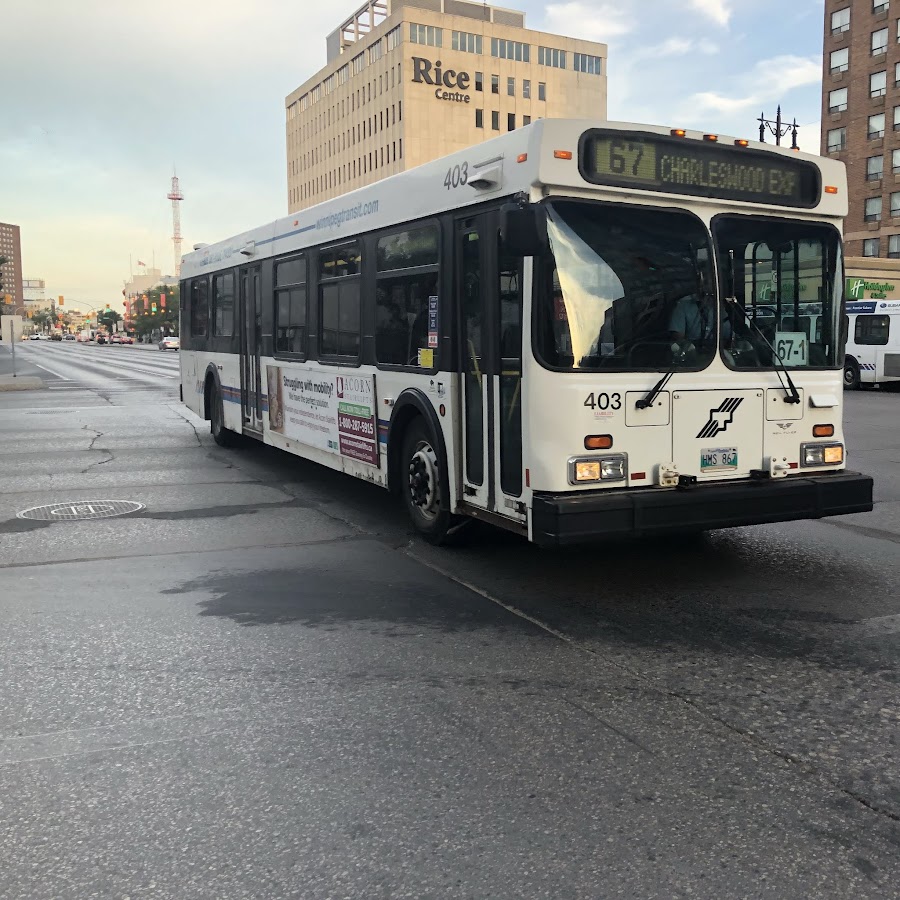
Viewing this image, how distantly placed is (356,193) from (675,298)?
12.0 ft

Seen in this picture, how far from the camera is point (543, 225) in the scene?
223 inches

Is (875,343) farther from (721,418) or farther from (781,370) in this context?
(721,418)

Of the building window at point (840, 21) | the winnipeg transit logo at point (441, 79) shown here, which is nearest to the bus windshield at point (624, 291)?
the building window at point (840, 21)

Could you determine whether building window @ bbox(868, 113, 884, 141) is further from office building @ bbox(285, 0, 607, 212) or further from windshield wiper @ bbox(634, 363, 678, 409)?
windshield wiper @ bbox(634, 363, 678, 409)

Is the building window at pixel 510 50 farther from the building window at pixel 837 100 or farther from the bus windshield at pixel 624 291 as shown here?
the bus windshield at pixel 624 291

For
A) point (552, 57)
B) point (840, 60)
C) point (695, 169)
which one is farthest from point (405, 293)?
point (552, 57)

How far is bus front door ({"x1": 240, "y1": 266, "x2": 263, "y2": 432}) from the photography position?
11.6 metres

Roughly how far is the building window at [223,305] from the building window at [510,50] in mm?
99467

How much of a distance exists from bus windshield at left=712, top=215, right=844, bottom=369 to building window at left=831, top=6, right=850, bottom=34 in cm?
6823

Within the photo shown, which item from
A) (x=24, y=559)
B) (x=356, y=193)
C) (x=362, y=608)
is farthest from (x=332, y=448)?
(x=362, y=608)

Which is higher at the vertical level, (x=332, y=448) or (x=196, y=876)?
(x=332, y=448)

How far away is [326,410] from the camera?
9539 mm

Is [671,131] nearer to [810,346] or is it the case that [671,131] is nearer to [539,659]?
[810,346]

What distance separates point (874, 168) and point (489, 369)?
217 ft
